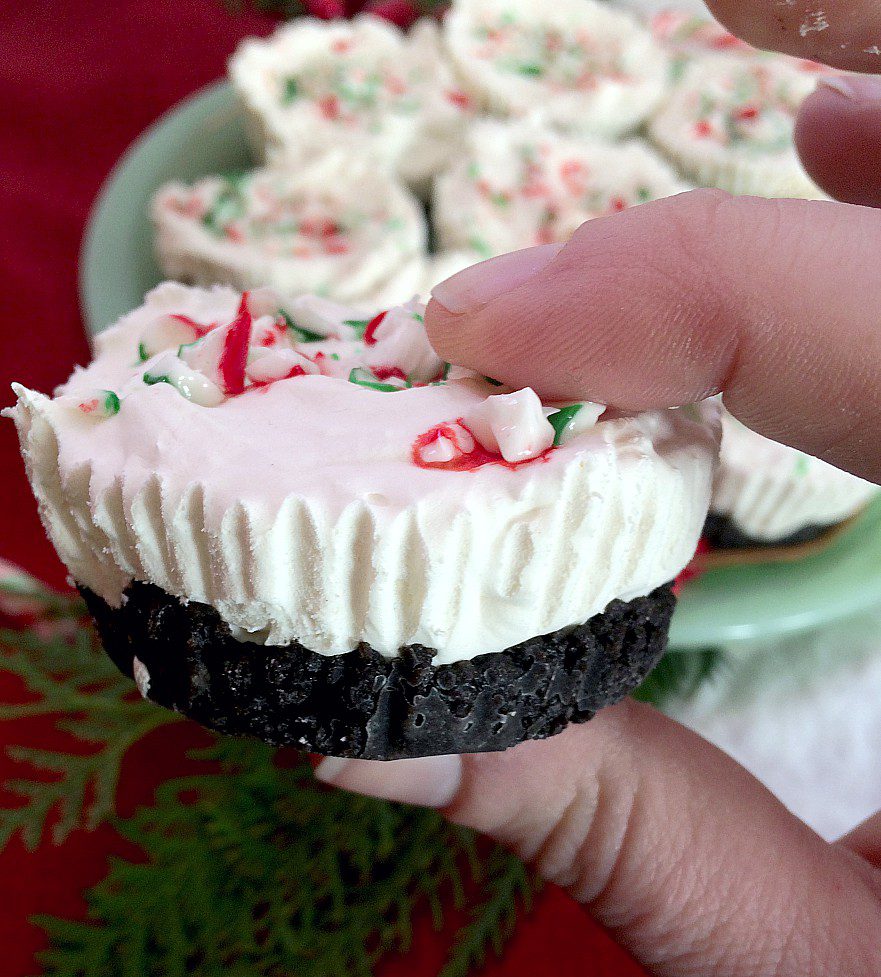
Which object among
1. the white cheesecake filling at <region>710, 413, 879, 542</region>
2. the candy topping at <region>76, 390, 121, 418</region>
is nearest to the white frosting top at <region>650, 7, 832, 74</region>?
the white cheesecake filling at <region>710, 413, 879, 542</region>

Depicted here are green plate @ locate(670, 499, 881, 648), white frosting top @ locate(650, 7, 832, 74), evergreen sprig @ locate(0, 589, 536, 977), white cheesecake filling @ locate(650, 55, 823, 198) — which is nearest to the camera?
evergreen sprig @ locate(0, 589, 536, 977)

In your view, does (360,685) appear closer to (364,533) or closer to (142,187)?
(364,533)

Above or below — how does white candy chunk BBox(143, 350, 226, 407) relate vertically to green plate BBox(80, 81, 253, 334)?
above

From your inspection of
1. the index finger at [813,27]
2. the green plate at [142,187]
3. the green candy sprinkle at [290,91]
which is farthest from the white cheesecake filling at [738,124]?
the index finger at [813,27]

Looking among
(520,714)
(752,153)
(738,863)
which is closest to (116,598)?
(520,714)

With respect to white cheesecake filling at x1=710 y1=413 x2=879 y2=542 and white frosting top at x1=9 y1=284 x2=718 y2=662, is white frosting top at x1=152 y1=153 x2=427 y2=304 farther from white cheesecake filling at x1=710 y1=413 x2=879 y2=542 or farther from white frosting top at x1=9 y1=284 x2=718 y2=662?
white frosting top at x1=9 y1=284 x2=718 y2=662

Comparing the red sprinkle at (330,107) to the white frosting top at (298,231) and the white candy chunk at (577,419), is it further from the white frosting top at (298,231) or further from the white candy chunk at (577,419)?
the white candy chunk at (577,419)

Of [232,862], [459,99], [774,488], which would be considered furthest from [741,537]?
[459,99]
